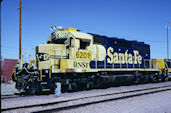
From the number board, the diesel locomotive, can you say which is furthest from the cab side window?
the number board

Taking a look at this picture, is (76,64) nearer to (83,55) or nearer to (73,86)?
(83,55)

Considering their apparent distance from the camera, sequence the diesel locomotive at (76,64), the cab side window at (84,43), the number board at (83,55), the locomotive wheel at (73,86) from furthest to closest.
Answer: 1. the cab side window at (84,43)
2. the number board at (83,55)
3. the locomotive wheel at (73,86)
4. the diesel locomotive at (76,64)

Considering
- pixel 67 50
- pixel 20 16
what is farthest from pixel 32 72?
→ pixel 20 16

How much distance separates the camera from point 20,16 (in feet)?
59.8

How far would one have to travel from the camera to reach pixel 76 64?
1136 centimetres

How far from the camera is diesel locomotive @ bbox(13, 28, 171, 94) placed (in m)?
10.2

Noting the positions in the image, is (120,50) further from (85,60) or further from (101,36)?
(85,60)

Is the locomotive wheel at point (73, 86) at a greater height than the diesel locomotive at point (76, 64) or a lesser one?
lesser

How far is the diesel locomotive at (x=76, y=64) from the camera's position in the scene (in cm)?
1022

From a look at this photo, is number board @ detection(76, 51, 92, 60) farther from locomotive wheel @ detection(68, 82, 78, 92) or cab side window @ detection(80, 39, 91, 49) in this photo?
locomotive wheel @ detection(68, 82, 78, 92)

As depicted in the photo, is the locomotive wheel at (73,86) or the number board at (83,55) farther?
the number board at (83,55)

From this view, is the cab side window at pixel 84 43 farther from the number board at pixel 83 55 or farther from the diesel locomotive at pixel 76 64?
the number board at pixel 83 55

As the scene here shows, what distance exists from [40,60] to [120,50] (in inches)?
249

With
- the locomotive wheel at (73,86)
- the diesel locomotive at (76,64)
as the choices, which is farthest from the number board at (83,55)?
the locomotive wheel at (73,86)
